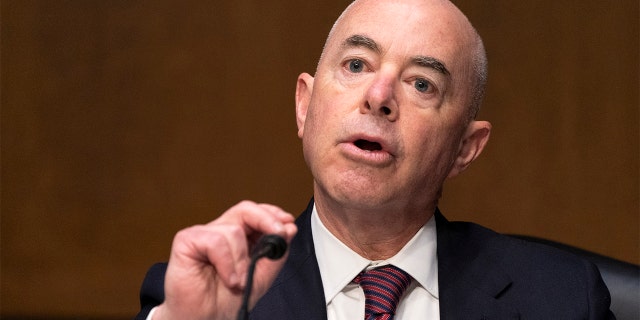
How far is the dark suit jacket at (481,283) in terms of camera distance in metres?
1.94

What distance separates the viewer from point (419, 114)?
194 centimetres

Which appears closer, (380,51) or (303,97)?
(380,51)

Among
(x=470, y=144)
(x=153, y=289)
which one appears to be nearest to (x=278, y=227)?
(x=153, y=289)

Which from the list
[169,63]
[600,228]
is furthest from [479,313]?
[169,63]

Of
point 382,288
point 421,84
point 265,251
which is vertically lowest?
point 382,288

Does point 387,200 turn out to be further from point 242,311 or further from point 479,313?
point 242,311

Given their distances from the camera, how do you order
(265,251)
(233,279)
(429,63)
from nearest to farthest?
(265,251)
(233,279)
(429,63)

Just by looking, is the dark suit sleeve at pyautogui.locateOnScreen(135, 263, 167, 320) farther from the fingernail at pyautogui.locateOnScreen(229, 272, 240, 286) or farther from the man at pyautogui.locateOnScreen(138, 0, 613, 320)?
the fingernail at pyautogui.locateOnScreen(229, 272, 240, 286)

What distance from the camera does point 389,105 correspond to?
187 cm

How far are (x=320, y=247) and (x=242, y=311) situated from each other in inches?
26.5

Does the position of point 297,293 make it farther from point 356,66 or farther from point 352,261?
point 356,66

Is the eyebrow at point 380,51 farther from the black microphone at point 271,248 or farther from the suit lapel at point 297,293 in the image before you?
the black microphone at point 271,248

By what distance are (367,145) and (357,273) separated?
0.25 m

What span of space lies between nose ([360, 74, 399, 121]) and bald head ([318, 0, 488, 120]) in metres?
0.12
